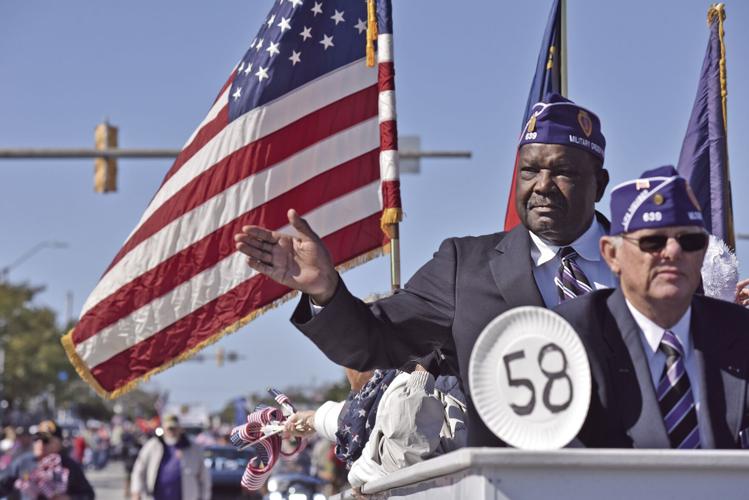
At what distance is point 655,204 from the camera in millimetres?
3303

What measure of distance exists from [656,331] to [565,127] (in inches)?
41.5

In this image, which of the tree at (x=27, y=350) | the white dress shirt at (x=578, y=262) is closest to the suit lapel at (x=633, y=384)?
the white dress shirt at (x=578, y=262)

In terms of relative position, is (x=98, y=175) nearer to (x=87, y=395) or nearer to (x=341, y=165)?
(x=341, y=165)

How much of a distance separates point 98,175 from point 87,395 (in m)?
93.0

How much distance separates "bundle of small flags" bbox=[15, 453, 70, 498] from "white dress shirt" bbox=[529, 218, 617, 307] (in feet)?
29.3

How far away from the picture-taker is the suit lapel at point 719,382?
3.28 meters

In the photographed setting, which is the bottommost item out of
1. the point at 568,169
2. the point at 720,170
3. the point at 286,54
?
the point at 568,169

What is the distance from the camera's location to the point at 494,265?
4141 millimetres

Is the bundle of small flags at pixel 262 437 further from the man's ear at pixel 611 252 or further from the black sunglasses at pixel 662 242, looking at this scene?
the black sunglasses at pixel 662 242

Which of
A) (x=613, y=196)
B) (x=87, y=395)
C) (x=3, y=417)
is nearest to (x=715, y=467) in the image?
(x=613, y=196)

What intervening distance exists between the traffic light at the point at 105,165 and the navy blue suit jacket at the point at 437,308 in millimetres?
12296

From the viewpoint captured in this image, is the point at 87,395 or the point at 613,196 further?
the point at 87,395

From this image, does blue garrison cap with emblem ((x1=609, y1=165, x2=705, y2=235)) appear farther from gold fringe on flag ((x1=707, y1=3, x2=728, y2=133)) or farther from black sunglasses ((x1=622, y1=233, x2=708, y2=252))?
gold fringe on flag ((x1=707, y1=3, x2=728, y2=133))

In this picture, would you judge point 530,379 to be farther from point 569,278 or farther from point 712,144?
point 712,144
